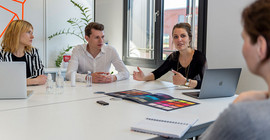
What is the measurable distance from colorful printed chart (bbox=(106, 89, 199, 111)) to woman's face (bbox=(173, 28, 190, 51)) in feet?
2.71

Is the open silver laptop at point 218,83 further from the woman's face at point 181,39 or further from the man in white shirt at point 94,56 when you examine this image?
the man in white shirt at point 94,56

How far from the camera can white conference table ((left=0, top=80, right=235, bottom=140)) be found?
1.23m

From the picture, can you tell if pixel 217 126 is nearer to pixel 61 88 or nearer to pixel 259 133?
pixel 259 133

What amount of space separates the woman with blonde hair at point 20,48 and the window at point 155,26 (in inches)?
70.5

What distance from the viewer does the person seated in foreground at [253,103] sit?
675mm

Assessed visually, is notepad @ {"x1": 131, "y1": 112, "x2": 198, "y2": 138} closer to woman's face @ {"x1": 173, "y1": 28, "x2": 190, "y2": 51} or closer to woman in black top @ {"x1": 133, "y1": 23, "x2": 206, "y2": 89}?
woman in black top @ {"x1": 133, "y1": 23, "x2": 206, "y2": 89}

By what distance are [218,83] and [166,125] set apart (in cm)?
86

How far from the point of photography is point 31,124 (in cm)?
136

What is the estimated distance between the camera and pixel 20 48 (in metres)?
2.79

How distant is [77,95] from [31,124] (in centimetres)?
77

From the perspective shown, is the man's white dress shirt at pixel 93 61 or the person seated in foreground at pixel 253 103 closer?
the person seated in foreground at pixel 253 103

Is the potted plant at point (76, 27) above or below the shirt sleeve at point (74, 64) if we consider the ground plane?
above

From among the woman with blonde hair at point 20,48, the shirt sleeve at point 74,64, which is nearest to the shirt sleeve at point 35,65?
the woman with blonde hair at point 20,48

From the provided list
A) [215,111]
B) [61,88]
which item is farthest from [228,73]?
[61,88]
